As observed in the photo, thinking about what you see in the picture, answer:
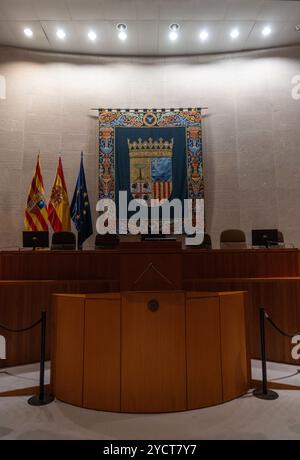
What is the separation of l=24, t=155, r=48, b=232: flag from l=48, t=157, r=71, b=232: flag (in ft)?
0.45

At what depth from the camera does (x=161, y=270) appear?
2857 millimetres

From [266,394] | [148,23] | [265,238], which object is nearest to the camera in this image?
[266,394]

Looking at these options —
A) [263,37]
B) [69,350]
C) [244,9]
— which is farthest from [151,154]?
[69,350]

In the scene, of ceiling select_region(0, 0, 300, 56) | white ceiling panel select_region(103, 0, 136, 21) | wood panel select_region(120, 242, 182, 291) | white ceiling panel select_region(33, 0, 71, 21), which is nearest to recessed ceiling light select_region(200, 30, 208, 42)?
ceiling select_region(0, 0, 300, 56)

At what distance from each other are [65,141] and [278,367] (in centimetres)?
613

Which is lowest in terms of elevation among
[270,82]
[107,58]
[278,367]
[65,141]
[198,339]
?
[278,367]

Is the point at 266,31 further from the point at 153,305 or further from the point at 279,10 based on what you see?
the point at 153,305

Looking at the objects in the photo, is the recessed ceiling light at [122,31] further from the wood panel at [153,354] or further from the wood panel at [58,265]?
the wood panel at [153,354]

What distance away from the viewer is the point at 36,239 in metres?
4.70

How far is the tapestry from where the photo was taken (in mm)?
6992

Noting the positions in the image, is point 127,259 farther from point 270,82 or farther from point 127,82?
point 270,82

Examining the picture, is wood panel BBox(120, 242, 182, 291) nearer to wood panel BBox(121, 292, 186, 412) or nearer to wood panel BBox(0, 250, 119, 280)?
wood panel BBox(121, 292, 186, 412)

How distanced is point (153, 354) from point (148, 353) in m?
0.04
